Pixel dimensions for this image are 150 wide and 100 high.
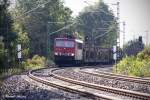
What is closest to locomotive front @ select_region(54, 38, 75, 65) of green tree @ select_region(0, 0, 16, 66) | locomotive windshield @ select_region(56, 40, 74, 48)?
locomotive windshield @ select_region(56, 40, 74, 48)

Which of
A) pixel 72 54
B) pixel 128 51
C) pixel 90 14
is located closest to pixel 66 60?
pixel 72 54

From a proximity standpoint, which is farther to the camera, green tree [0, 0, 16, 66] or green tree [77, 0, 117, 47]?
green tree [77, 0, 117, 47]

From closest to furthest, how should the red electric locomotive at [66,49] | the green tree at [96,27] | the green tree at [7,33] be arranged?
1. the green tree at [7,33]
2. the red electric locomotive at [66,49]
3. the green tree at [96,27]

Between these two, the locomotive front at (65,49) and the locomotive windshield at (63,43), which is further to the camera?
the locomotive windshield at (63,43)

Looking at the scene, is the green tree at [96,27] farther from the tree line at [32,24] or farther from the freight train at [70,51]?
the freight train at [70,51]

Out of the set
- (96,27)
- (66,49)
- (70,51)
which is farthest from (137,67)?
(96,27)

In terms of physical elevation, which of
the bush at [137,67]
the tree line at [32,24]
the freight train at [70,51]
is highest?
the tree line at [32,24]

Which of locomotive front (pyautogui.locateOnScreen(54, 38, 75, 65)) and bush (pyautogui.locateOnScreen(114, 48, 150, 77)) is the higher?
locomotive front (pyautogui.locateOnScreen(54, 38, 75, 65))

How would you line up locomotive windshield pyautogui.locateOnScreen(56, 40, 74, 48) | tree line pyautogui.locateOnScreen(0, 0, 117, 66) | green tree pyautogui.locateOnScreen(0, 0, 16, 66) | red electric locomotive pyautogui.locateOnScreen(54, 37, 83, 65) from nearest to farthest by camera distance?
green tree pyautogui.locateOnScreen(0, 0, 16, 66)
tree line pyautogui.locateOnScreen(0, 0, 117, 66)
red electric locomotive pyautogui.locateOnScreen(54, 37, 83, 65)
locomotive windshield pyautogui.locateOnScreen(56, 40, 74, 48)

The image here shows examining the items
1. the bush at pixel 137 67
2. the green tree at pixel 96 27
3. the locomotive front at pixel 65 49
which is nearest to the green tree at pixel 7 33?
the bush at pixel 137 67

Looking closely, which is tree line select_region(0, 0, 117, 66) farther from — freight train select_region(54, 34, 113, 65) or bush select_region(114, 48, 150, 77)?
bush select_region(114, 48, 150, 77)

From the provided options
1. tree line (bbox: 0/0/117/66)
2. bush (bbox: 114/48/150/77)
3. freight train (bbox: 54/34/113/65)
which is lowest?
bush (bbox: 114/48/150/77)

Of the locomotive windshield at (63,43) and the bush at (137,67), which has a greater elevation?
the locomotive windshield at (63,43)

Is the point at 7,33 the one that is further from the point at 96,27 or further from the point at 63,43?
the point at 96,27
